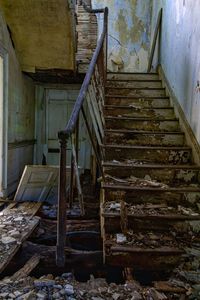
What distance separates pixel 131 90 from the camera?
4.07 meters

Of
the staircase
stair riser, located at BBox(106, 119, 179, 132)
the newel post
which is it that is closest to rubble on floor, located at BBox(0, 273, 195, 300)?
the newel post

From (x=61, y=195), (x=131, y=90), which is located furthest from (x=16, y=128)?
(x=61, y=195)

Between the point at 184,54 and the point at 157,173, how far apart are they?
1543 mm

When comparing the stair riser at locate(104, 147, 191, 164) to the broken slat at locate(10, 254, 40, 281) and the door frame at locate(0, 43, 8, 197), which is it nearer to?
the broken slat at locate(10, 254, 40, 281)

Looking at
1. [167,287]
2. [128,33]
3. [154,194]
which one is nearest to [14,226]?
[154,194]

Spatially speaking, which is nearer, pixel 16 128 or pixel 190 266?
pixel 190 266

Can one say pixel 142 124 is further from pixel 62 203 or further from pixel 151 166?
pixel 62 203

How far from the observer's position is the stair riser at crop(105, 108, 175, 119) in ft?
11.9

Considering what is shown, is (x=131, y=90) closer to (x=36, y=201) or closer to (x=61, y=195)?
(x=36, y=201)

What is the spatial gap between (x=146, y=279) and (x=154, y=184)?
0.85 metres

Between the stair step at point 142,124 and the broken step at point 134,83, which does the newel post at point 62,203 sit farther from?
the broken step at point 134,83

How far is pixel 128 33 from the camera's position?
5.99 m

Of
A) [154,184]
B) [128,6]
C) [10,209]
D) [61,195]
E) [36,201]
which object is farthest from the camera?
[128,6]

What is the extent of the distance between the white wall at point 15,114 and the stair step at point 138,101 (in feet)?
4.46
